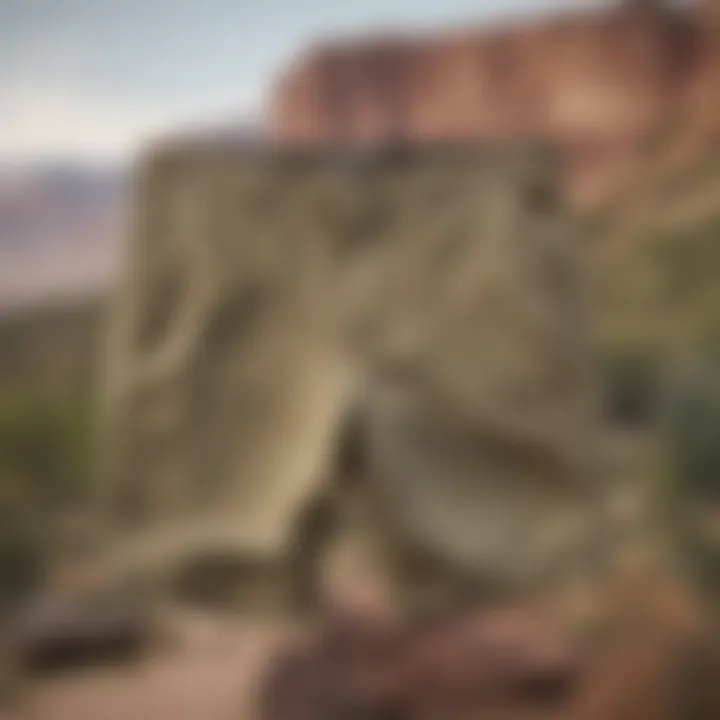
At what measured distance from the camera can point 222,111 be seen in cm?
92

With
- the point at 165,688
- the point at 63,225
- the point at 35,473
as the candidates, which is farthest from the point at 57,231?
the point at 165,688

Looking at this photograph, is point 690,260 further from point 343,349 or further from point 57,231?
point 57,231

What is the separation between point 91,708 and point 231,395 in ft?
0.95

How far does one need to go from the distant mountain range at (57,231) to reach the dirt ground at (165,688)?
1.15ft

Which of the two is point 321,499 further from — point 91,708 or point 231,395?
point 91,708

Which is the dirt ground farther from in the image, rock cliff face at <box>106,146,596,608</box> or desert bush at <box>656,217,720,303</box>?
desert bush at <box>656,217,720,303</box>

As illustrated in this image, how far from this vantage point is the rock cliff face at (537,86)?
0.93 m

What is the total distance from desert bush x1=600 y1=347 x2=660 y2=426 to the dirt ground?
35cm

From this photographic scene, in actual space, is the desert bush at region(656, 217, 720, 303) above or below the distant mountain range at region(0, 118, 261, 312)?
below

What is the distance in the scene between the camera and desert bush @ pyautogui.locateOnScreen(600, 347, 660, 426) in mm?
855

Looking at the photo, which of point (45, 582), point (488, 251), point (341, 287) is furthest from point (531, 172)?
point (45, 582)

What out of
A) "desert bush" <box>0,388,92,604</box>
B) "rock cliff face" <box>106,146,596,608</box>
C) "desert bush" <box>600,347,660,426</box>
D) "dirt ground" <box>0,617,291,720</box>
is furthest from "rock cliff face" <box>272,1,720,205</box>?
"dirt ground" <box>0,617,291,720</box>

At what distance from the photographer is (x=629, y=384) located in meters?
0.87

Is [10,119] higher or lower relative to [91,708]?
higher
